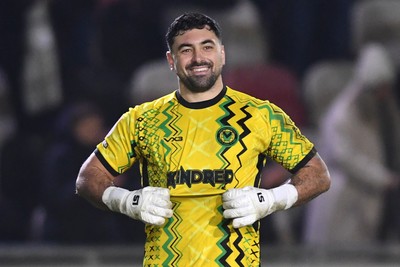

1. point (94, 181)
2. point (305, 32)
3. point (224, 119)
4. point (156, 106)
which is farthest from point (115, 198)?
point (305, 32)

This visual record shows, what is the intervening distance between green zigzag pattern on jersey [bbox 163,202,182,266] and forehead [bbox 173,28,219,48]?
0.62 m

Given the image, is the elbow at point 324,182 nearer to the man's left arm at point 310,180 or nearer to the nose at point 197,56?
the man's left arm at point 310,180

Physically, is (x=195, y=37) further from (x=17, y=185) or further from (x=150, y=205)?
(x=17, y=185)

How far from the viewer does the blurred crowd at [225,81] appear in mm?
8125

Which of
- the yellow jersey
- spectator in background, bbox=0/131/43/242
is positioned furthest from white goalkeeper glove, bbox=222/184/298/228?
spectator in background, bbox=0/131/43/242

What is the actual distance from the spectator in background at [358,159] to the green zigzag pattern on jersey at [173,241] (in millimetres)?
3996

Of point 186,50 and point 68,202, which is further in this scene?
point 68,202

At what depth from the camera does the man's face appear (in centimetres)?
427

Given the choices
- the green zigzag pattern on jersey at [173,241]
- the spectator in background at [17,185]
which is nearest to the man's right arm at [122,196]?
the green zigzag pattern on jersey at [173,241]

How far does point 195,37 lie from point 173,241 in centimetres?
79

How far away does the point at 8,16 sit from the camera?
27.4 ft

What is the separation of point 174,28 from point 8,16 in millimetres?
4271

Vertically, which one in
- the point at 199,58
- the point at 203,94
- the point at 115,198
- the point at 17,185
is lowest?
the point at 17,185

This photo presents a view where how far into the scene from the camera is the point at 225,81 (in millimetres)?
8164
